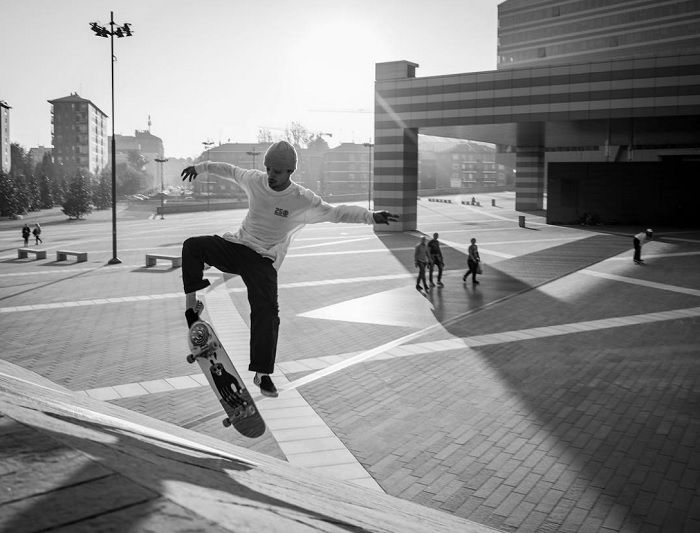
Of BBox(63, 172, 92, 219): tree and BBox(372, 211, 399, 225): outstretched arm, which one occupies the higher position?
BBox(63, 172, 92, 219): tree

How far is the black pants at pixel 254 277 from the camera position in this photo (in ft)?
18.8

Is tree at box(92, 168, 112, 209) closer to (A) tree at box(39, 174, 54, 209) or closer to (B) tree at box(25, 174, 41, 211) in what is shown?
(A) tree at box(39, 174, 54, 209)

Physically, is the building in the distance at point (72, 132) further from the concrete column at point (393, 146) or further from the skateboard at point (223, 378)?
the skateboard at point (223, 378)

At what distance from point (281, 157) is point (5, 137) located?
421 feet

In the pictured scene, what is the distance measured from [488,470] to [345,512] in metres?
3.97

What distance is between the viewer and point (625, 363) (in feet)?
35.5

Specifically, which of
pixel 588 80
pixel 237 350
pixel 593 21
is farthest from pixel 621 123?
pixel 593 21

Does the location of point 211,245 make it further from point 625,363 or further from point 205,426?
point 625,363

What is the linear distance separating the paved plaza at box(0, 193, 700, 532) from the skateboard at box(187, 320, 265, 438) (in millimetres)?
884

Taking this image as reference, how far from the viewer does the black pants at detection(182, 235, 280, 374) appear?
5.73m

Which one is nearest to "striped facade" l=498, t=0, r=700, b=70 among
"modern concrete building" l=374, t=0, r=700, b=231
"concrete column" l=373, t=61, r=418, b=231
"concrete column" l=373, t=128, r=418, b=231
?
Result: "modern concrete building" l=374, t=0, r=700, b=231

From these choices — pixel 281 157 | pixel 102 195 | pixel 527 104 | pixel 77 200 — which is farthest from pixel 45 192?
pixel 281 157

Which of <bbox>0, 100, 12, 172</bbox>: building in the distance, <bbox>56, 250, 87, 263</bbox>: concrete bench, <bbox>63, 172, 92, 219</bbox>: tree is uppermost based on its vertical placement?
<bbox>0, 100, 12, 172</bbox>: building in the distance

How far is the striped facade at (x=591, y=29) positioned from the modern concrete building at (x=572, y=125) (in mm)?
35252
